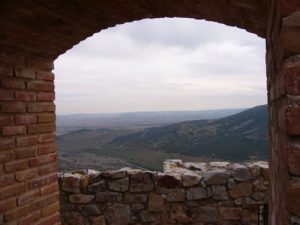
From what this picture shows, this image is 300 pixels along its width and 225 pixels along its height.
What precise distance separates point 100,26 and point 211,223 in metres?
2.95

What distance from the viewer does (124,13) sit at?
251 cm

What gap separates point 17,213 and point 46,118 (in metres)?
0.78

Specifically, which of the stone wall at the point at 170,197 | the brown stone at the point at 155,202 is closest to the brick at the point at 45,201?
the stone wall at the point at 170,197

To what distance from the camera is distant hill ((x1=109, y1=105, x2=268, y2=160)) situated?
2070cm

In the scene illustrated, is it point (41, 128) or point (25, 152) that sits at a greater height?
point (41, 128)

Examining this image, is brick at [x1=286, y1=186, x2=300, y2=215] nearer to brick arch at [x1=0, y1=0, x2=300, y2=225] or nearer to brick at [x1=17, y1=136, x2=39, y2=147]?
brick arch at [x1=0, y1=0, x2=300, y2=225]

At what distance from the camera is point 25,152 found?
2809 millimetres

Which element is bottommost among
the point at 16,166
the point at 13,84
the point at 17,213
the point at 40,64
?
the point at 17,213

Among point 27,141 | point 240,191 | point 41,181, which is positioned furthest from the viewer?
point 240,191

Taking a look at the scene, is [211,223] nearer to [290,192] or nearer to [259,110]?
[290,192]

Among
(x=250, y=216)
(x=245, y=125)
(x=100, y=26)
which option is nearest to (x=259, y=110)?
(x=245, y=125)

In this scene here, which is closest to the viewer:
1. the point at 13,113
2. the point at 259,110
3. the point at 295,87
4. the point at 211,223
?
the point at 295,87

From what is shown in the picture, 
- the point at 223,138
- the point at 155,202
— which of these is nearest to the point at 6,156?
the point at 155,202

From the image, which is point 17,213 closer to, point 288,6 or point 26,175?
point 26,175
